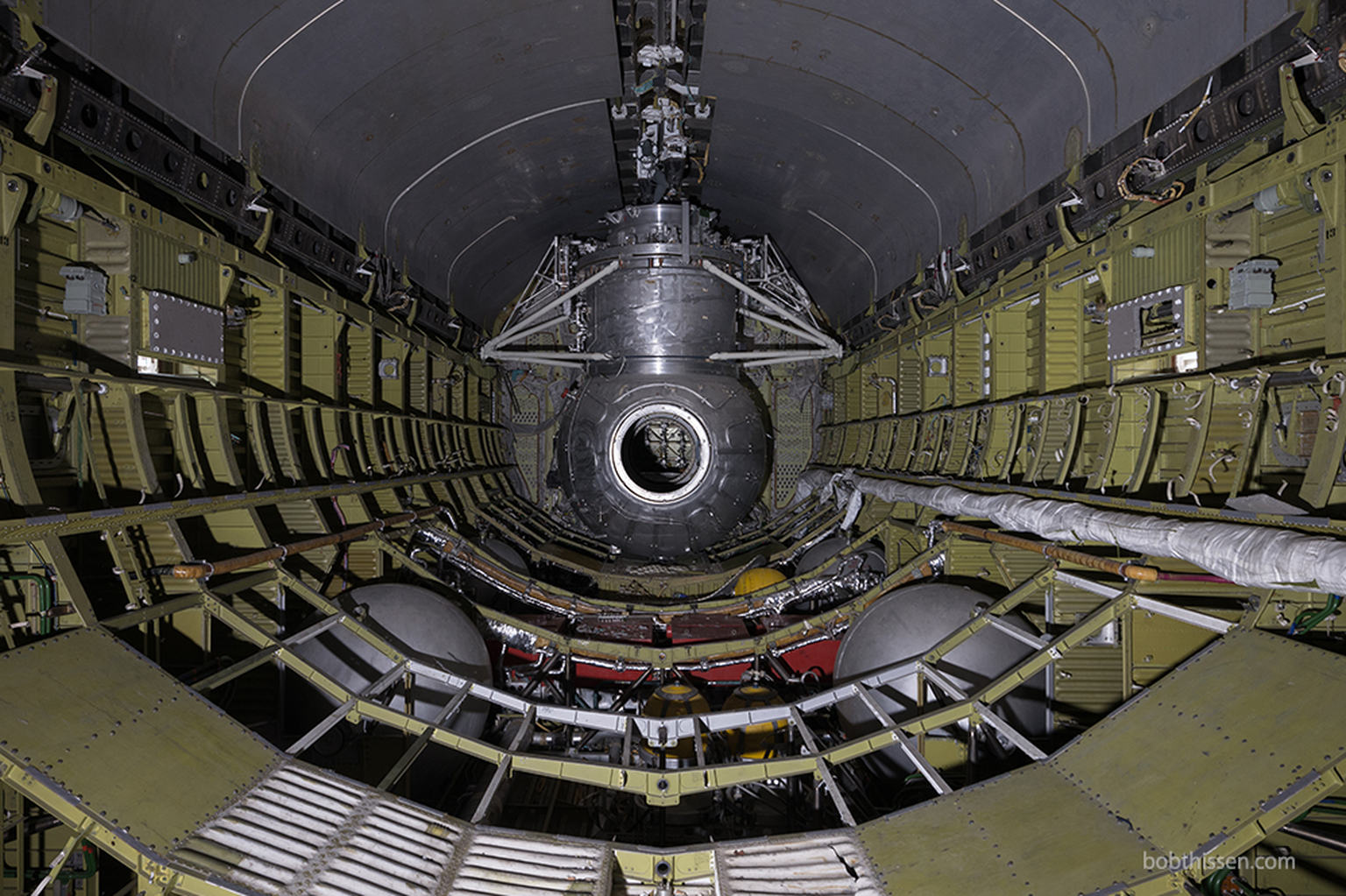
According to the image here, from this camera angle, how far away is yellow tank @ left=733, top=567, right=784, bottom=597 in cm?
758

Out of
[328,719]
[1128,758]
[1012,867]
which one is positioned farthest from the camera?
[328,719]

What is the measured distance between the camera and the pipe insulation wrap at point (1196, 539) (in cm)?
259

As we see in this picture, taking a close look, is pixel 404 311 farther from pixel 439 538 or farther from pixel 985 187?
pixel 985 187

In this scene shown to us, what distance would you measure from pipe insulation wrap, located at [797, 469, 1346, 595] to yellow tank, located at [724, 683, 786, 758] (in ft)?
6.13

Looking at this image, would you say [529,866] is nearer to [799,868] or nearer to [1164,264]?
[799,868]

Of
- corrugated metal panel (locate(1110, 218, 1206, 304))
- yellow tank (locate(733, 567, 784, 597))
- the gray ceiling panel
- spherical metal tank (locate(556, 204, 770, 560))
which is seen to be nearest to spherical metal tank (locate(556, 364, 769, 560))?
spherical metal tank (locate(556, 204, 770, 560))

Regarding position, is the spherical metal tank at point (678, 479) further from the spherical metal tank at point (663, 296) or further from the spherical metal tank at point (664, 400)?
the spherical metal tank at point (663, 296)

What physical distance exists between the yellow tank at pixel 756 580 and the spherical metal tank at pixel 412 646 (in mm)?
3160

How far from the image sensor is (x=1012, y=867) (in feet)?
8.55

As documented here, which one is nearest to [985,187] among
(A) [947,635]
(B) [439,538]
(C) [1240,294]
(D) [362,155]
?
(C) [1240,294]

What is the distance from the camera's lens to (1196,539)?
3.13 metres

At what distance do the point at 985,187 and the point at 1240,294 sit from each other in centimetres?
284

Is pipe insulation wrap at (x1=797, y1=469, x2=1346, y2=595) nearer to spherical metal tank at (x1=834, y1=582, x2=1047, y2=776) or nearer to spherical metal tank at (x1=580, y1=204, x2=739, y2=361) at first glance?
spherical metal tank at (x1=834, y1=582, x2=1047, y2=776)

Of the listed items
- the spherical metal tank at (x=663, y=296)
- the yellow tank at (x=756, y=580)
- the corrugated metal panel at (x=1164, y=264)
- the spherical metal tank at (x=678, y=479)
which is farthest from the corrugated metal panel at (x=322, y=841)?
the spherical metal tank at (x=663, y=296)
